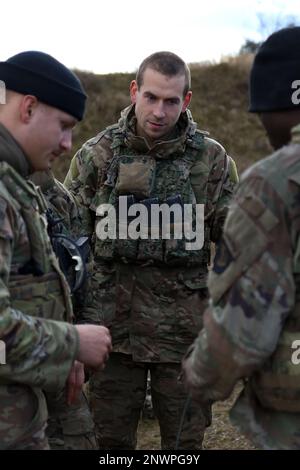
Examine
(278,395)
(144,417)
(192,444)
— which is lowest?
(144,417)

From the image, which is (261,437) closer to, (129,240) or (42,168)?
(42,168)

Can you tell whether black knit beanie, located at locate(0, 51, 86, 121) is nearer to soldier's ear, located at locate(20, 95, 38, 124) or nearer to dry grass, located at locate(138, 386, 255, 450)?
soldier's ear, located at locate(20, 95, 38, 124)

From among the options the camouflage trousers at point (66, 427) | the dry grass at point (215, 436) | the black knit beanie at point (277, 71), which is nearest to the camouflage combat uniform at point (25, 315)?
the camouflage trousers at point (66, 427)

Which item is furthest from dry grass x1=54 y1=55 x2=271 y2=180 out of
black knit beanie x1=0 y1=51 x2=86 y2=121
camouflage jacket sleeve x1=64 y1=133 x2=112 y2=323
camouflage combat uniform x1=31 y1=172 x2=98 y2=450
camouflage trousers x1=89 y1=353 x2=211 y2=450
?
black knit beanie x1=0 y1=51 x2=86 y2=121

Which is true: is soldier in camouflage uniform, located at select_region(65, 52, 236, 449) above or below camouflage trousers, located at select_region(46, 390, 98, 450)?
above

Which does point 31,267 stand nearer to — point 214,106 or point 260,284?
point 260,284

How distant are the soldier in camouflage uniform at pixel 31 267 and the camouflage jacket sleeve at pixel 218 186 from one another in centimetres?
148

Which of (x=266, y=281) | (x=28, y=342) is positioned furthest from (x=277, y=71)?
(x=28, y=342)

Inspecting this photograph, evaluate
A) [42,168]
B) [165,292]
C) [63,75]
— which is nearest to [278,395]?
[42,168]

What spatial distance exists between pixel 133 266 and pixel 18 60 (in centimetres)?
164

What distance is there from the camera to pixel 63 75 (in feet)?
8.45

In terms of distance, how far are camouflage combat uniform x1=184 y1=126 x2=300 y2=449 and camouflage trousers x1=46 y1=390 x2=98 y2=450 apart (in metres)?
1.06

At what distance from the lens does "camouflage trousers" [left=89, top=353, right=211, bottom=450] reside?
394 cm

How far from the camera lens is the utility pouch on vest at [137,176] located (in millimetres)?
3844
